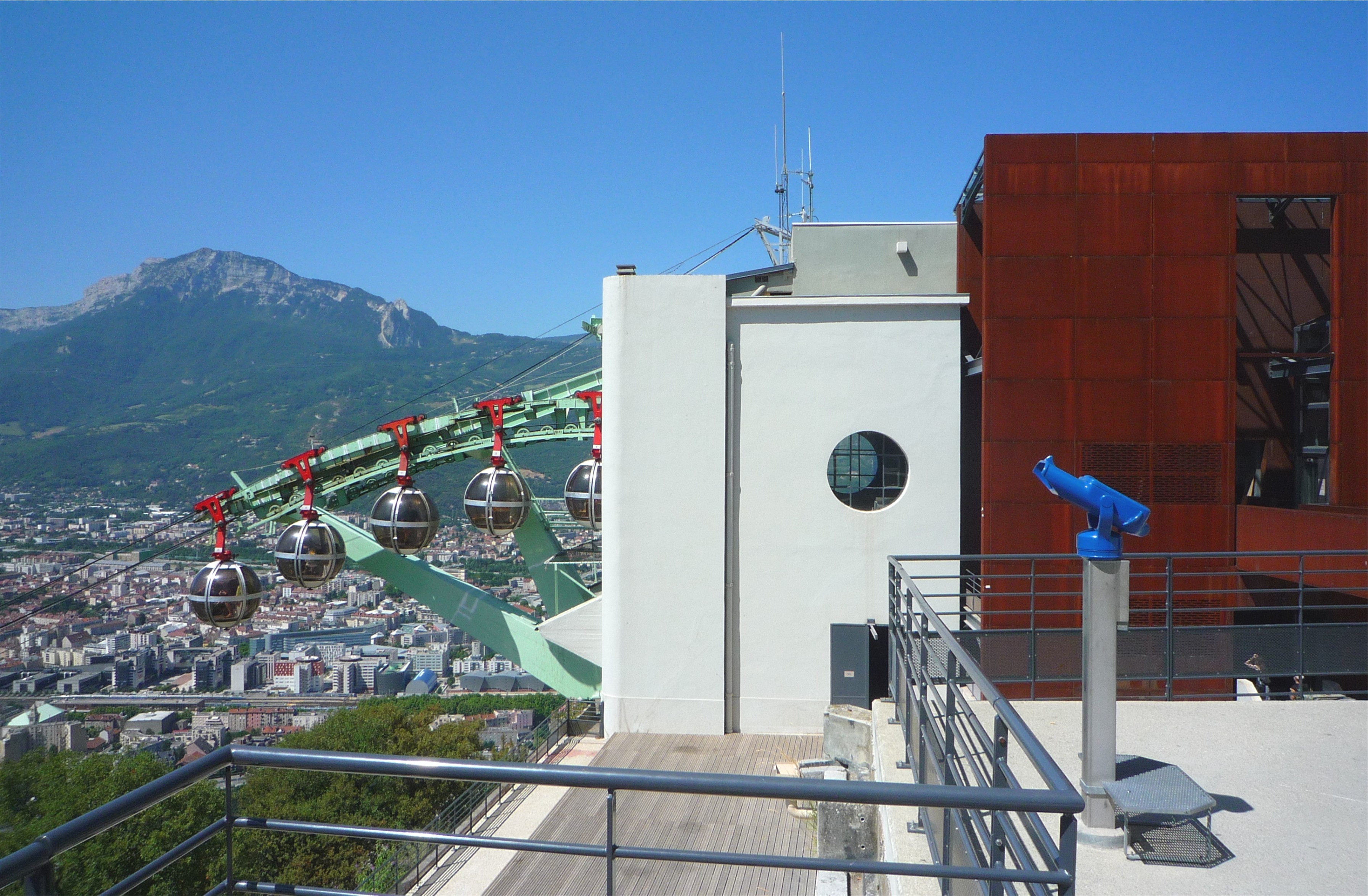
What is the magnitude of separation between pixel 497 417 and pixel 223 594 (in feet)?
15.9

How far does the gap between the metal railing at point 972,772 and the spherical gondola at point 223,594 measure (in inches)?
448

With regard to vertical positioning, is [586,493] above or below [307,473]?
below

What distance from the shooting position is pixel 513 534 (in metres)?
15.2

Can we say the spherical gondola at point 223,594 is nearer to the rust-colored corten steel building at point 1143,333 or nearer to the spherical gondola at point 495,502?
the spherical gondola at point 495,502

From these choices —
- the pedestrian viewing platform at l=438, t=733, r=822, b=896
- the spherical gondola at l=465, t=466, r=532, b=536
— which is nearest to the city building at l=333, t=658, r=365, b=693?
the spherical gondola at l=465, t=466, r=532, b=536

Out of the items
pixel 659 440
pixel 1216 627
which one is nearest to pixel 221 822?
pixel 1216 627

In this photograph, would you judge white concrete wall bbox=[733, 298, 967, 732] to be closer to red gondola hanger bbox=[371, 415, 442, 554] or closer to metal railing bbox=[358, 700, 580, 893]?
metal railing bbox=[358, 700, 580, 893]

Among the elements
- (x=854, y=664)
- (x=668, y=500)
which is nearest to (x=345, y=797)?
(x=668, y=500)

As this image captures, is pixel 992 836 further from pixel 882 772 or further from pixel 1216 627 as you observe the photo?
pixel 1216 627

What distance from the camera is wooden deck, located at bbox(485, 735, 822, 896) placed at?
318 inches

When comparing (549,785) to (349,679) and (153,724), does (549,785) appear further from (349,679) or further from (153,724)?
(349,679)

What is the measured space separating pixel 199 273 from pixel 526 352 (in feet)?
273

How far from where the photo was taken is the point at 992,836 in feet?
8.98

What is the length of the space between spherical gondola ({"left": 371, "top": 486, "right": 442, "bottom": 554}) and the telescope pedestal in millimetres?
11090
